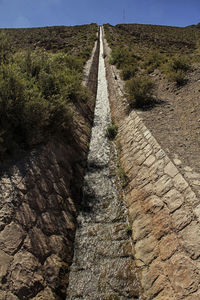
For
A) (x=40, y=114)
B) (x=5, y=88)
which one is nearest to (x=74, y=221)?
(x=40, y=114)

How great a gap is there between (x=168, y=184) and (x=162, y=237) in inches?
45.7

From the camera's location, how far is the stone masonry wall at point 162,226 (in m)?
3.11

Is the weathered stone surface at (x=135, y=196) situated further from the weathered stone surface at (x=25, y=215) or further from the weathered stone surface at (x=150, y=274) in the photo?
the weathered stone surface at (x=25, y=215)

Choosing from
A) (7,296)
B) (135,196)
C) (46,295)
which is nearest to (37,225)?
(46,295)

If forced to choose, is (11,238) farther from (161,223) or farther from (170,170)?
(170,170)

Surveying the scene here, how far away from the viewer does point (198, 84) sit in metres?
9.35

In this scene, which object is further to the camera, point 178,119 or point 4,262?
point 178,119

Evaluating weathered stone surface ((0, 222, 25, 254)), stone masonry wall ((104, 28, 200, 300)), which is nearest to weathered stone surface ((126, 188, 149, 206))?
stone masonry wall ((104, 28, 200, 300))

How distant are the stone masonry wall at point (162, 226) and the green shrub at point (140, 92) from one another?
3482mm

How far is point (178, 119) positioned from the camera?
296 inches

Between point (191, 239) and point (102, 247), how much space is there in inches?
74.8

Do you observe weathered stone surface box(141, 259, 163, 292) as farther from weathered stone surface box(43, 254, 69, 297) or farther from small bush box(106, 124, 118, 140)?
small bush box(106, 124, 118, 140)

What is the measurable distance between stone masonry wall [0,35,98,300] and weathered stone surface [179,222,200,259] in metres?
2.22

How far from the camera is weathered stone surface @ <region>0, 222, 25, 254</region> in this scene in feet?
10.4
